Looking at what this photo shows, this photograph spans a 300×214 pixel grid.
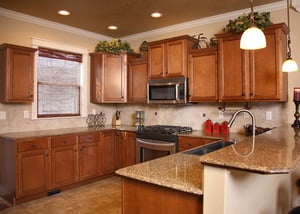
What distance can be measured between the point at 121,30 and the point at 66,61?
3.82 ft

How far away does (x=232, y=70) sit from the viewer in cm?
337

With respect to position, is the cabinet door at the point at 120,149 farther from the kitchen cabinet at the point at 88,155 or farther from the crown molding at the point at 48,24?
the crown molding at the point at 48,24

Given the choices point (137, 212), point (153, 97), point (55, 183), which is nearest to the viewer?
point (137, 212)

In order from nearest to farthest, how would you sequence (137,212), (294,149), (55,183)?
1. (294,149)
2. (137,212)
3. (55,183)

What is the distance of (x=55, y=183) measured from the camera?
11.8 ft

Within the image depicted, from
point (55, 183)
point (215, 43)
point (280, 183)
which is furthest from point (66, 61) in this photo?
point (280, 183)

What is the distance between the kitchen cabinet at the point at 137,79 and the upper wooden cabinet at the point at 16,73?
1.71 meters

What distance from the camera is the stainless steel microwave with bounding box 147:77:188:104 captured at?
151 inches

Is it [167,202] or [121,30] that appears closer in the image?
[167,202]

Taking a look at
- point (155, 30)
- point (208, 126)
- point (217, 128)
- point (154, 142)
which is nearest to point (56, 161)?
point (154, 142)

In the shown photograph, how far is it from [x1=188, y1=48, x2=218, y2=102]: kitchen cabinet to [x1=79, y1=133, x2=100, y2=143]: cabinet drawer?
5.57 ft

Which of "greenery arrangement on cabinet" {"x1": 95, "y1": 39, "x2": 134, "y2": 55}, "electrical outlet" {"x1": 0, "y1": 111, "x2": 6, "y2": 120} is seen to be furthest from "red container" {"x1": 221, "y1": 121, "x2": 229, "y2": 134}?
"electrical outlet" {"x1": 0, "y1": 111, "x2": 6, "y2": 120}

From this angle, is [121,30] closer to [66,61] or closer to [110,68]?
[110,68]

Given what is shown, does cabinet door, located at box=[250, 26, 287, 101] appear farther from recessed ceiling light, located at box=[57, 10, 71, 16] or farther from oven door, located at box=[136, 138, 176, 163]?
recessed ceiling light, located at box=[57, 10, 71, 16]
